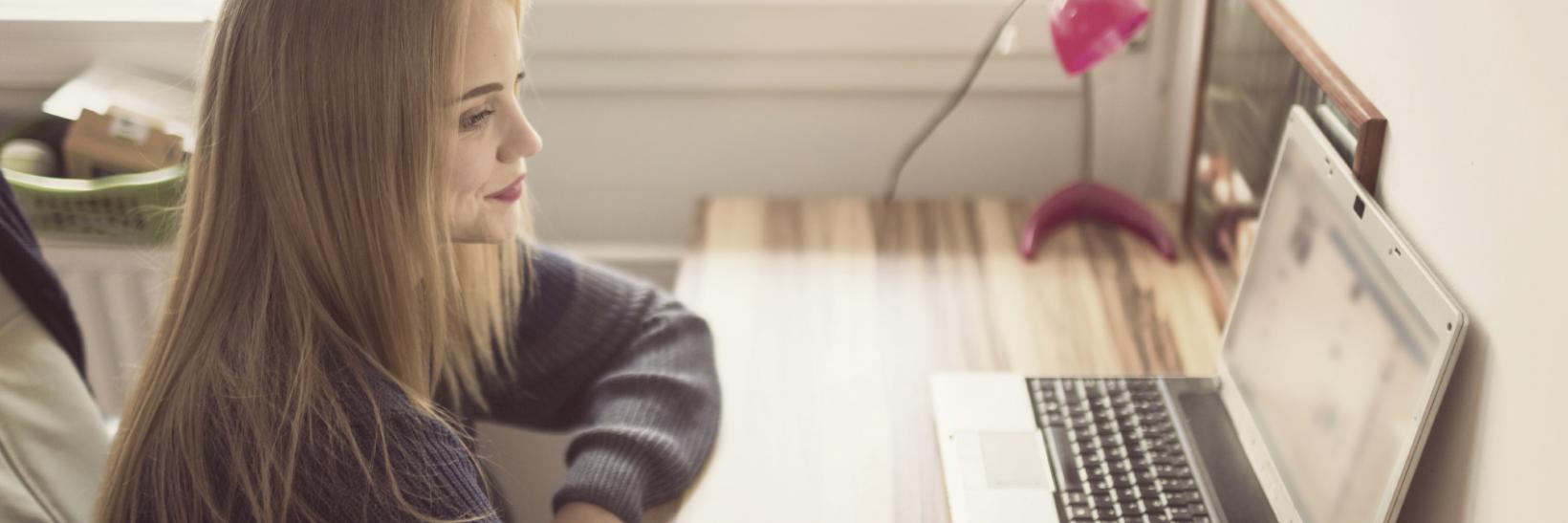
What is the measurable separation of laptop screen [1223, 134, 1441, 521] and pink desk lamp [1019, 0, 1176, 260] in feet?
0.67

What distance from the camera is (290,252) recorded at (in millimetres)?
883

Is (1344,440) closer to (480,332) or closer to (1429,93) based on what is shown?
(1429,93)

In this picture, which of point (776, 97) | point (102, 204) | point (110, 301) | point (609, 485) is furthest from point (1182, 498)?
point (110, 301)

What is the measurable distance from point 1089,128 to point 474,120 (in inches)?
30.3

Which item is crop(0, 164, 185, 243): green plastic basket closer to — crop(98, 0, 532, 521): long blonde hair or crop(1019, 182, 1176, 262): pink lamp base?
crop(98, 0, 532, 521): long blonde hair

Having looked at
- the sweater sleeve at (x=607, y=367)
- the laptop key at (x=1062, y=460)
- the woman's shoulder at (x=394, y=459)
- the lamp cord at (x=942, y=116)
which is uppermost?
the lamp cord at (x=942, y=116)

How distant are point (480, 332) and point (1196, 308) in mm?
674

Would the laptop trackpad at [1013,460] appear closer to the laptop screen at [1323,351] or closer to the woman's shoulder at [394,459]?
the laptop screen at [1323,351]

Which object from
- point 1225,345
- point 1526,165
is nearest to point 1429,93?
point 1526,165

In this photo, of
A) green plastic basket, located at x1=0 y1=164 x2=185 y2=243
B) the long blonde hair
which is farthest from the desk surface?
green plastic basket, located at x1=0 y1=164 x2=185 y2=243

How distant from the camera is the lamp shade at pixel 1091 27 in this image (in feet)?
3.83

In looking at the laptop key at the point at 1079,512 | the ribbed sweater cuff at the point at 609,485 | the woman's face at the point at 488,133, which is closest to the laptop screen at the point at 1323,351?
the laptop key at the point at 1079,512

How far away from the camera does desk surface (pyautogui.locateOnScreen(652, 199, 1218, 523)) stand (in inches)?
41.9

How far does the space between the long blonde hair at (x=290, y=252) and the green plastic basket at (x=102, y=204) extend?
1.49ft
